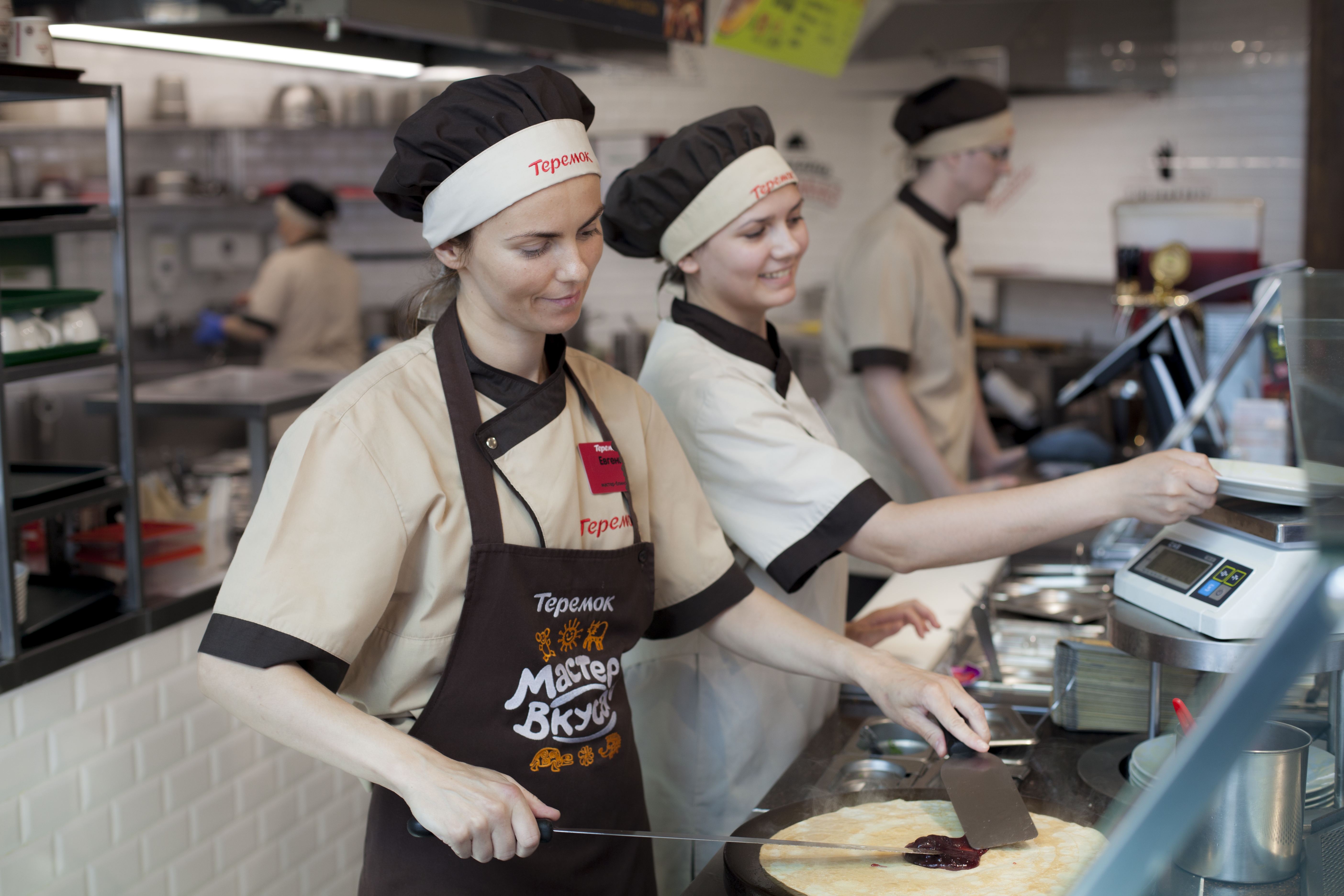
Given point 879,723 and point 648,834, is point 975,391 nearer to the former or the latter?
point 879,723

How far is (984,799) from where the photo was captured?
1.53 metres

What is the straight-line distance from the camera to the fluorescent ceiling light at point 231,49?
291 centimetres

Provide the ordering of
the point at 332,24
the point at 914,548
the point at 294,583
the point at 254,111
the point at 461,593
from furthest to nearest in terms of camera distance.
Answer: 1. the point at 254,111
2. the point at 332,24
3. the point at 914,548
4. the point at 461,593
5. the point at 294,583

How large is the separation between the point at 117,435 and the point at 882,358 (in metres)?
1.93

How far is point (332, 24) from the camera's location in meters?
2.64

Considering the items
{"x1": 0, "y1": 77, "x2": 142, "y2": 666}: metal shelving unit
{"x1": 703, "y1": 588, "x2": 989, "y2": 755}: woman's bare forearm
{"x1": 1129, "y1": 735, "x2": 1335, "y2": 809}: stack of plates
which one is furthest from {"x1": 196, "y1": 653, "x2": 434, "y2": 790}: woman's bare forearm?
{"x1": 0, "y1": 77, "x2": 142, "y2": 666}: metal shelving unit

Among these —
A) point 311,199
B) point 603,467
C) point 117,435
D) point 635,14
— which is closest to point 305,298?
point 311,199

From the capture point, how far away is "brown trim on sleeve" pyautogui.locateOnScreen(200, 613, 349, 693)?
1354 millimetres

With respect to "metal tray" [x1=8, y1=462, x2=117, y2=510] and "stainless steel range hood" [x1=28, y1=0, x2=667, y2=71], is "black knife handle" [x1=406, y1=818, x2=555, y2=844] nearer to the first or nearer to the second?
"metal tray" [x1=8, y1=462, x2=117, y2=510]

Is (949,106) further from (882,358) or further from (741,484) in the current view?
(741,484)

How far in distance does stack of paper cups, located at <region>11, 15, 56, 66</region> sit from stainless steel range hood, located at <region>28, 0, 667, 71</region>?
43 centimetres

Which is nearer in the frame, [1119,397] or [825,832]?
[825,832]

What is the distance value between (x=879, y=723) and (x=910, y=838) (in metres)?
0.49

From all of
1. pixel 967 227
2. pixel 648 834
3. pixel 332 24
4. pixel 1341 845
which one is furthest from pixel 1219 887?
pixel 967 227
